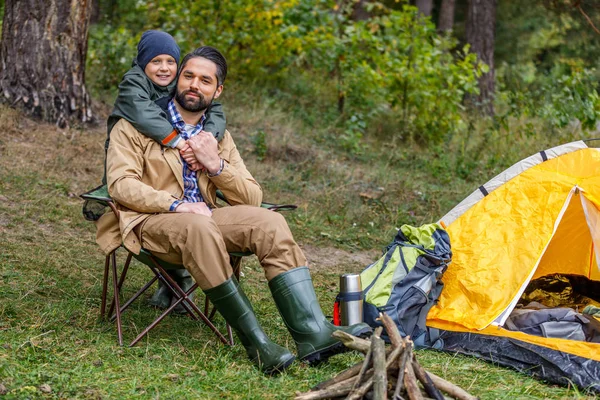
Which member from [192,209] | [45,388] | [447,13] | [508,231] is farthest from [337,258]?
[447,13]

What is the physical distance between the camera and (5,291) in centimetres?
394

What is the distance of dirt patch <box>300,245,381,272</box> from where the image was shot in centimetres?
548

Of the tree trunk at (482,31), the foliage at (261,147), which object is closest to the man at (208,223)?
the foliage at (261,147)

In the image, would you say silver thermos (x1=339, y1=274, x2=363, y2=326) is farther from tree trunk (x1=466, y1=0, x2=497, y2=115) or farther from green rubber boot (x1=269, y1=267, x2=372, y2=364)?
tree trunk (x1=466, y1=0, x2=497, y2=115)

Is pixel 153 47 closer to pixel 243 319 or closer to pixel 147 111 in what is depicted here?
pixel 147 111

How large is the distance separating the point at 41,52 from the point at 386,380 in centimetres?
497

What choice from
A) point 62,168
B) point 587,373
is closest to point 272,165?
point 62,168

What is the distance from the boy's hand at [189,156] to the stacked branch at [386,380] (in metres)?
1.33

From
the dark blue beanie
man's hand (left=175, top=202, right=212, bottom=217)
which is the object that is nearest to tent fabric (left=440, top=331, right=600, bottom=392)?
man's hand (left=175, top=202, right=212, bottom=217)

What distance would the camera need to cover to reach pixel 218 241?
328 cm

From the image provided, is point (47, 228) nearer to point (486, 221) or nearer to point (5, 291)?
point (5, 291)

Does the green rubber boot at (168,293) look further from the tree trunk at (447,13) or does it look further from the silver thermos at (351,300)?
the tree trunk at (447,13)

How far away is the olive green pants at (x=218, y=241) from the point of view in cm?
326

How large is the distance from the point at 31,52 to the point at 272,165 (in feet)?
8.25
